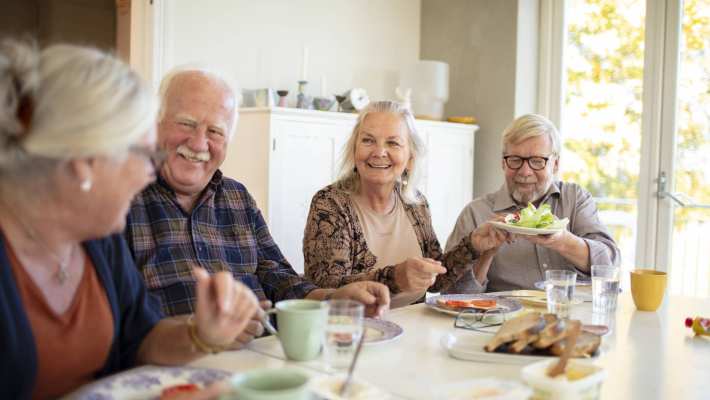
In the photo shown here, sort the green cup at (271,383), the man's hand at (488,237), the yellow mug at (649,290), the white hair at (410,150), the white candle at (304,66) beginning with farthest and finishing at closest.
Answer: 1. the white candle at (304,66)
2. the white hair at (410,150)
3. the man's hand at (488,237)
4. the yellow mug at (649,290)
5. the green cup at (271,383)

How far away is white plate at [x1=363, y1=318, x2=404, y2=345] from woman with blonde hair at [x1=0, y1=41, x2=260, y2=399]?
0.34 m

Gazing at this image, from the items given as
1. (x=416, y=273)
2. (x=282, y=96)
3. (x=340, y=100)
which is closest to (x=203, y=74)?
(x=416, y=273)

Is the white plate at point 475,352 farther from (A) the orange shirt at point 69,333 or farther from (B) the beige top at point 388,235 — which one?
(B) the beige top at point 388,235

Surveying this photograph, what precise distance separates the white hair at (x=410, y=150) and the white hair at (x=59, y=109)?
1355mm

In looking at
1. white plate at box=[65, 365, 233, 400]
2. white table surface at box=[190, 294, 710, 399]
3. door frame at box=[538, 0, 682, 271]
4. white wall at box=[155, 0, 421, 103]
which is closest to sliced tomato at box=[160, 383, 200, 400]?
white plate at box=[65, 365, 233, 400]

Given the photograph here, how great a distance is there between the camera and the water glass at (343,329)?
114 cm

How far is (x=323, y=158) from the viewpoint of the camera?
3719mm

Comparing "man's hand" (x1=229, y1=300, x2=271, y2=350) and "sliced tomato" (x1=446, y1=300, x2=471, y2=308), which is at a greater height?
"man's hand" (x1=229, y1=300, x2=271, y2=350)

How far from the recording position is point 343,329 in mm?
1147

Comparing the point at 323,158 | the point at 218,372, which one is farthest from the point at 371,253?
the point at 323,158

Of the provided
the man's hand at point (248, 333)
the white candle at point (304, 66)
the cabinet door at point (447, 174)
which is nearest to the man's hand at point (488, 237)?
the man's hand at point (248, 333)

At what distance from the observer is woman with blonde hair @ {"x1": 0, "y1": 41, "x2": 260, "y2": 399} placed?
95 centimetres

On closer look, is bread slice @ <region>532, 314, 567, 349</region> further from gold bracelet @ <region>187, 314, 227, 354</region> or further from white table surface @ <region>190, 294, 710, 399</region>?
gold bracelet @ <region>187, 314, 227, 354</region>

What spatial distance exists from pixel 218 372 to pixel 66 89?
1.64ft
